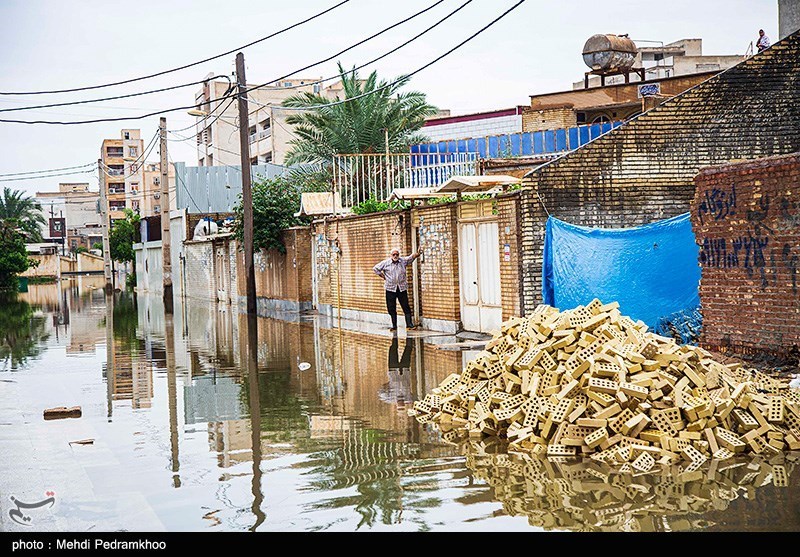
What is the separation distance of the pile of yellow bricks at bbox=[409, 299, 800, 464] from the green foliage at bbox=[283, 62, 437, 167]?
2725 cm

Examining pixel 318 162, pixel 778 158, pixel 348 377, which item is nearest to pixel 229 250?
pixel 318 162

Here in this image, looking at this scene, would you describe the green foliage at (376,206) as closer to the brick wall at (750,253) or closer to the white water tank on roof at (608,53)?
the white water tank on roof at (608,53)

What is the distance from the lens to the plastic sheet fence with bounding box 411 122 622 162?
26938mm

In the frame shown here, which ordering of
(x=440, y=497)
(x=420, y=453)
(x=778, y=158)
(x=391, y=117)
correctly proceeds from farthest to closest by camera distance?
(x=391, y=117), (x=778, y=158), (x=420, y=453), (x=440, y=497)

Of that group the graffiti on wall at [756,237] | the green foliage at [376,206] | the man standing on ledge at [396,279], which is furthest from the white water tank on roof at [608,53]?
the graffiti on wall at [756,237]

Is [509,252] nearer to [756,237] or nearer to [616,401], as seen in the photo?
[756,237]

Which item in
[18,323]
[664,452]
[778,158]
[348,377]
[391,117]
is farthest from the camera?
[391,117]

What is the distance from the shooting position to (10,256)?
6862 cm

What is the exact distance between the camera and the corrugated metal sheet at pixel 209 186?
56.4 m

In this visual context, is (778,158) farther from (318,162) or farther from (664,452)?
(318,162)

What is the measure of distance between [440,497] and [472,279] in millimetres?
12326

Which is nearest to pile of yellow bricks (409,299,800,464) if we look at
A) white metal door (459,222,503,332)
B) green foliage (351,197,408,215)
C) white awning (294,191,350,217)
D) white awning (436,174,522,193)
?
white metal door (459,222,503,332)

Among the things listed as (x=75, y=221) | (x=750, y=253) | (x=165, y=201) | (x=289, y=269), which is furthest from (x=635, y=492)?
(x=75, y=221)

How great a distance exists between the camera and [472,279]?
63.3 feet
